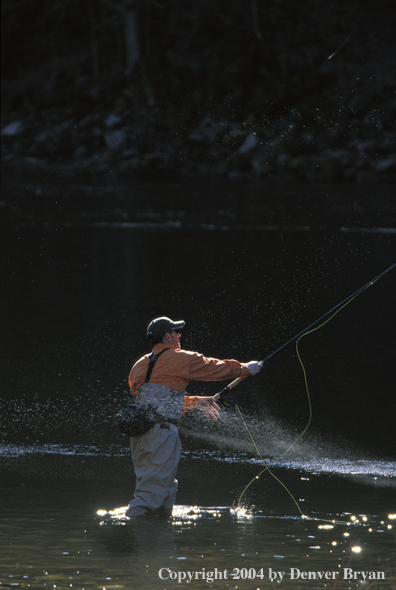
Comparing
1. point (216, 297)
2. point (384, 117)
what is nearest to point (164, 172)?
point (384, 117)

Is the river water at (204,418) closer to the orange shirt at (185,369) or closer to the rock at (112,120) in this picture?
the orange shirt at (185,369)

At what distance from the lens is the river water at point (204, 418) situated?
5.74 meters

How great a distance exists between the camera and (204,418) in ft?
30.3

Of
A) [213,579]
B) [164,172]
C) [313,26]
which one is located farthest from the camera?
[313,26]

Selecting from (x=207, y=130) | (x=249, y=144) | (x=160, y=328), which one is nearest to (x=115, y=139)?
(x=207, y=130)

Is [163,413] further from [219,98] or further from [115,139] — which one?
[219,98]

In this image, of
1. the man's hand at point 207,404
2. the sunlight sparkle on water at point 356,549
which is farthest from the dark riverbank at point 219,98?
the sunlight sparkle on water at point 356,549

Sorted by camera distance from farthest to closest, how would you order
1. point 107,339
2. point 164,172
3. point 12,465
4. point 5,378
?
point 164,172
point 107,339
point 5,378
point 12,465

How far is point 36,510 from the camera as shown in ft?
21.6

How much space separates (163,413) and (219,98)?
38933 mm

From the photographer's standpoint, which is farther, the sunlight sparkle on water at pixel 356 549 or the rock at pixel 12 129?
the rock at pixel 12 129

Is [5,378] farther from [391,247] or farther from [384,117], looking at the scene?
[384,117]

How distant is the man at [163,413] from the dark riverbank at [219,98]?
29.6 m

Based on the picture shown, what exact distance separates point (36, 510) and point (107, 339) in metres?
5.59
